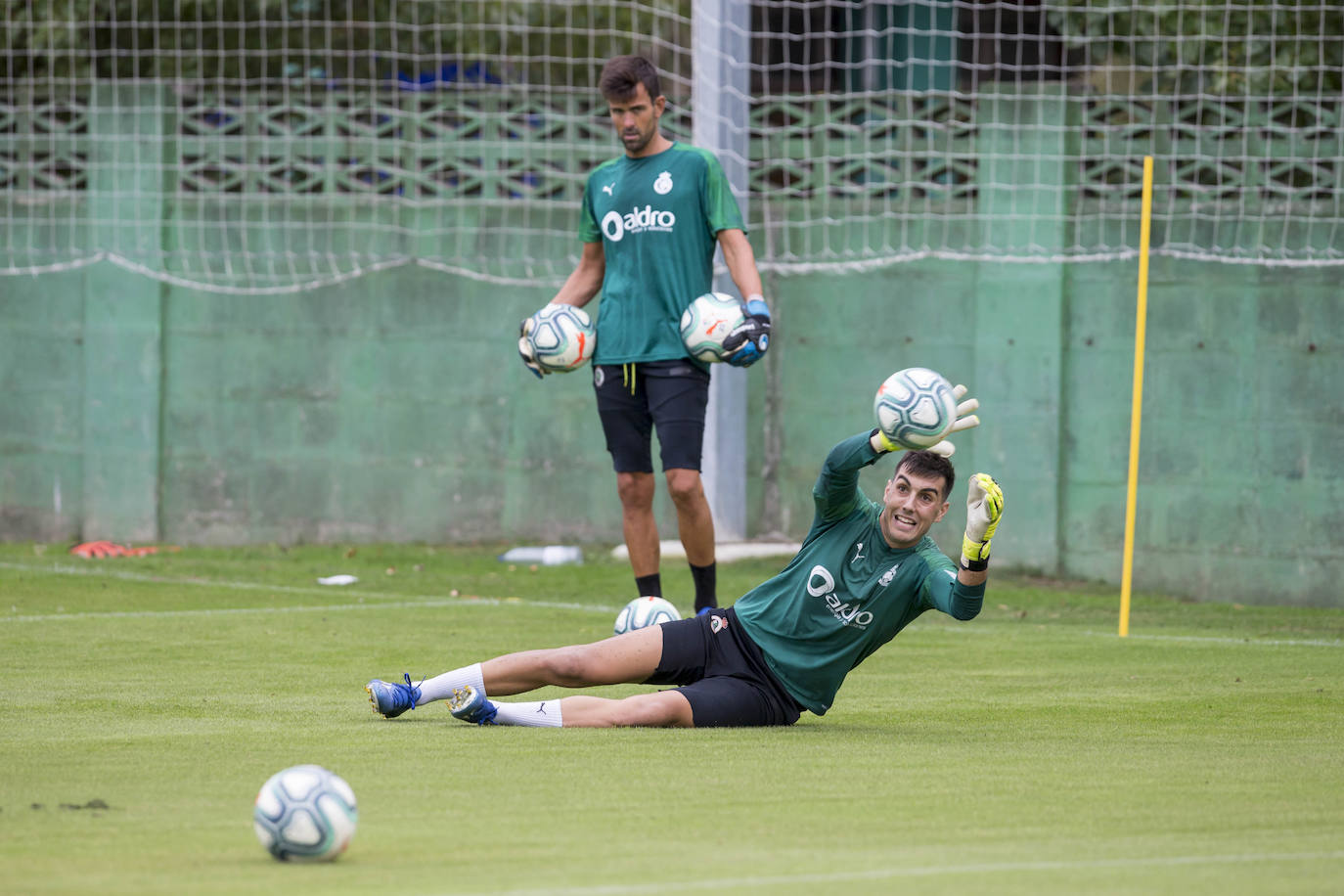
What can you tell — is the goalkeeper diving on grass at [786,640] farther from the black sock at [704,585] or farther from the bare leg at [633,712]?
the black sock at [704,585]

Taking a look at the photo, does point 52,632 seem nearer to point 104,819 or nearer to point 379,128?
point 104,819

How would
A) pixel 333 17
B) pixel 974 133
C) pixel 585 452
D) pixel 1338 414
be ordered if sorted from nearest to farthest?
pixel 1338 414, pixel 974 133, pixel 585 452, pixel 333 17

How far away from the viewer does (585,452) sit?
45.4ft

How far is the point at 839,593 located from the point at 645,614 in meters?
1.63

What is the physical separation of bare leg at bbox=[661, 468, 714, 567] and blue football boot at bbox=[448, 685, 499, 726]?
259 centimetres

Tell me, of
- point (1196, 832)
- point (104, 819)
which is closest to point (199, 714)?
point (104, 819)

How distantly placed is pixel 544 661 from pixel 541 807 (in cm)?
163

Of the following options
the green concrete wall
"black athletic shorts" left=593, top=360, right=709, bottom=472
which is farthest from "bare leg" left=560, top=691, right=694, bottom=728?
the green concrete wall

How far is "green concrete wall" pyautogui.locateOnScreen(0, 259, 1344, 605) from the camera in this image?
11.8 metres

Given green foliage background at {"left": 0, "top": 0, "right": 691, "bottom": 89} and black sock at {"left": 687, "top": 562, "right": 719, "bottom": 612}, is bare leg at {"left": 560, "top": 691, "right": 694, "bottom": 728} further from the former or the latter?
green foliage background at {"left": 0, "top": 0, "right": 691, "bottom": 89}

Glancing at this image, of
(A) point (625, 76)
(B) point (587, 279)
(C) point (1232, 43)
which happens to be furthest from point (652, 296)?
(C) point (1232, 43)

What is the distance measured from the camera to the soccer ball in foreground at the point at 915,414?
20.3 ft

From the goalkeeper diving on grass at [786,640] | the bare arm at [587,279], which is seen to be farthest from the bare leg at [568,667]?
the bare arm at [587,279]

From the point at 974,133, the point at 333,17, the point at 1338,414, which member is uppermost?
the point at 333,17
